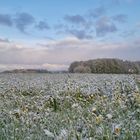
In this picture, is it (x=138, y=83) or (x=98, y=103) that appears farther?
(x=138, y=83)

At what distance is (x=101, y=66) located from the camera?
119 ft

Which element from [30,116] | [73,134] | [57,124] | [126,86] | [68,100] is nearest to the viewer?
[73,134]

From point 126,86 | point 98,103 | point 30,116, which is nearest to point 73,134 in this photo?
point 30,116

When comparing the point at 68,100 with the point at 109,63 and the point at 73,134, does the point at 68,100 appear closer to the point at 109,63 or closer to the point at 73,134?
the point at 73,134

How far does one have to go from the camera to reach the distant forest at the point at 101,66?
35.1 m

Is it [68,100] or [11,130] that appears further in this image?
[68,100]

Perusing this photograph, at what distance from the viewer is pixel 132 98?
10148mm

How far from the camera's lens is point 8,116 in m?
9.51

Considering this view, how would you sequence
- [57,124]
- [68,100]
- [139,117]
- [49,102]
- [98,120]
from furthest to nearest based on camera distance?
[49,102] < [68,100] < [57,124] < [139,117] < [98,120]

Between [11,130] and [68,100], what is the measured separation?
410 centimetres

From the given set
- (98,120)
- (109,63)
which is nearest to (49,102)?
(98,120)

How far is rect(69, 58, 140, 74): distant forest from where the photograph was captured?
35.1 meters

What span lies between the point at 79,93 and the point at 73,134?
909cm

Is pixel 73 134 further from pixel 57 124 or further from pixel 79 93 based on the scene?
pixel 79 93
